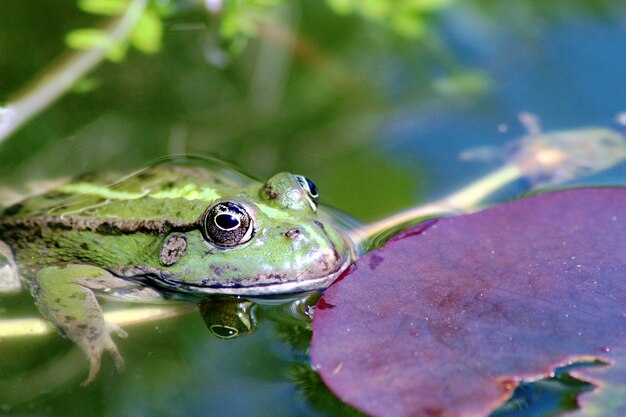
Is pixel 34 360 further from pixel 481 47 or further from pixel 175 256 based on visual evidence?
pixel 481 47

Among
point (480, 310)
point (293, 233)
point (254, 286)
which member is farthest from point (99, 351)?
point (480, 310)

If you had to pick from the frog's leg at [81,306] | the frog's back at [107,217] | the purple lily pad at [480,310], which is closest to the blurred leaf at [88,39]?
the frog's back at [107,217]

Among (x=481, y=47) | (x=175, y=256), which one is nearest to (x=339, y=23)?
(x=481, y=47)

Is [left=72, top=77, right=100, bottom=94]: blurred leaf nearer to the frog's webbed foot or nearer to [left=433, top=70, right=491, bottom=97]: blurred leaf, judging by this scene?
the frog's webbed foot

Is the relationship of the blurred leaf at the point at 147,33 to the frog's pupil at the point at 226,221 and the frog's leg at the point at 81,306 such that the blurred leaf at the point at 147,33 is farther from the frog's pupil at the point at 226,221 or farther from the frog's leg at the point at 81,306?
the frog's pupil at the point at 226,221

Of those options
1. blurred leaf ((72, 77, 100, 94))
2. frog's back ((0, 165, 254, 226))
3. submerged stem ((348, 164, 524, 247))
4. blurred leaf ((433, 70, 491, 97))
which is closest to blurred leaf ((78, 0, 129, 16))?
blurred leaf ((72, 77, 100, 94))
